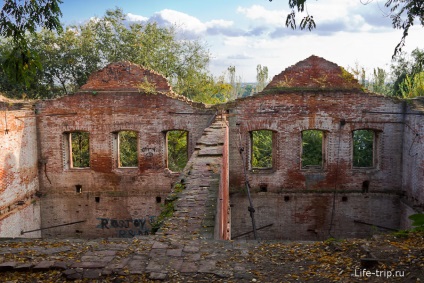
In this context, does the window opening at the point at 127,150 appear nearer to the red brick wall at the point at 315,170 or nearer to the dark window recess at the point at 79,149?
the dark window recess at the point at 79,149

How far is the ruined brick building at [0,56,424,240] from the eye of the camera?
546 inches

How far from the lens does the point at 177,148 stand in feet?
Answer: 74.0

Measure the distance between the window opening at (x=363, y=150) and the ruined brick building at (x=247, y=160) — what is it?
715cm

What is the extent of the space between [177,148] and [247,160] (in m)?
9.18

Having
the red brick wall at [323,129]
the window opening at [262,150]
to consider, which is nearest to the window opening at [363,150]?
the window opening at [262,150]

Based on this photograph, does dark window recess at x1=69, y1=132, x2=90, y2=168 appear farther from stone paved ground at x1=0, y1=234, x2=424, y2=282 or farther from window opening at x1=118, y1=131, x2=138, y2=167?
stone paved ground at x1=0, y1=234, x2=424, y2=282

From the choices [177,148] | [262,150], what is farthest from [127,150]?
[262,150]

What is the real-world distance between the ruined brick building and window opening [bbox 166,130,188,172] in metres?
7.15

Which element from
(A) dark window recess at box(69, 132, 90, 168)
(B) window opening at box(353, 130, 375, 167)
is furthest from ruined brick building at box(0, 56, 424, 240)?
(B) window opening at box(353, 130, 375, 167)

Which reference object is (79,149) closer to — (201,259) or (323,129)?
(323,129)

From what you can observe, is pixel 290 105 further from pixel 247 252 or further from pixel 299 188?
pixel 247 252

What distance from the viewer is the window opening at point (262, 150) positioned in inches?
967

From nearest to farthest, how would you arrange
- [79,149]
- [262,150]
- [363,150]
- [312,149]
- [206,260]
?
[206,260] → [79,149] → [363,150] → [312,149] → [262,150]

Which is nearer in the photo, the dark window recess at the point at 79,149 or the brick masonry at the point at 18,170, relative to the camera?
the brick masonry at the point at 18,170
